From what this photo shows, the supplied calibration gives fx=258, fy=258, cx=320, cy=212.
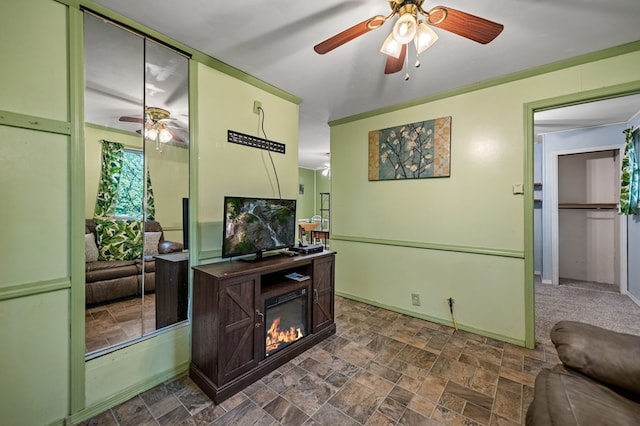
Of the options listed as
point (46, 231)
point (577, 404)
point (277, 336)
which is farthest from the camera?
point (277, 336)

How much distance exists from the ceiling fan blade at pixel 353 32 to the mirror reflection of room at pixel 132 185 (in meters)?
1.23

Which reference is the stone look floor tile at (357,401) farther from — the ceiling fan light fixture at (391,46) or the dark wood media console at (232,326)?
the ceiling fan light fixture at (391,46)

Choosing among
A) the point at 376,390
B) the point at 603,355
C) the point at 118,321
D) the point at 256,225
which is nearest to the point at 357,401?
the point at 376,390

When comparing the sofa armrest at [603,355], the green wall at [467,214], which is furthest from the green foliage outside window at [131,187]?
the sofa armrest at [603,355]

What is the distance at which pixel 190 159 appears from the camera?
2068mm

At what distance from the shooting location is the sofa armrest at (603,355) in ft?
3.48

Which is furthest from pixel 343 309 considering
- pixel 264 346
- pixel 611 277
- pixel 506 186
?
pixel 611 277

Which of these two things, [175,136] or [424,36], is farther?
[175,136]

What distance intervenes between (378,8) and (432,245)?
2.28 m

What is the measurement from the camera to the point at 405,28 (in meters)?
1.38

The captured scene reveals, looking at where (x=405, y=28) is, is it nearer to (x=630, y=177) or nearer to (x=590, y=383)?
(x=590, y=383)

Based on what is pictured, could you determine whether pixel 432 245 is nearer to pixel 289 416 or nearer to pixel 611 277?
pixel 289 416

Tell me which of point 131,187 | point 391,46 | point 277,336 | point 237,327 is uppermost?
point 391,46

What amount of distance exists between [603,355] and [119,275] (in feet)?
9.34
